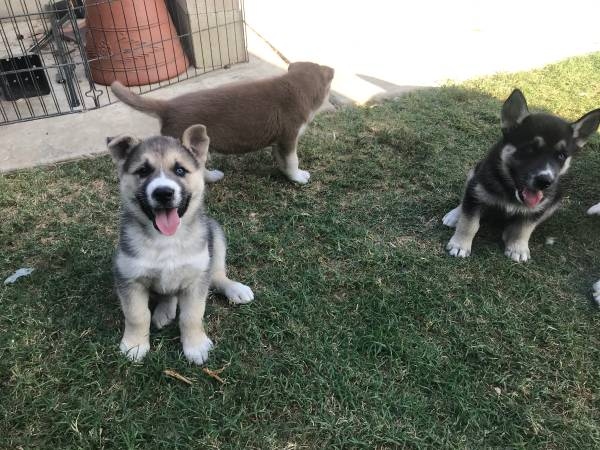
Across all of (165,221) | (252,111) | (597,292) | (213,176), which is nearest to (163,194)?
(165,221)

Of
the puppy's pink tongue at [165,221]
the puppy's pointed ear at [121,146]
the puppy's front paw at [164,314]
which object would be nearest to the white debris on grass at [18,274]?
the puppy's front paw at [164,314]

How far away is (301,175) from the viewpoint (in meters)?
4.83

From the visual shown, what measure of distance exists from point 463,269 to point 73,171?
3785 millimetres

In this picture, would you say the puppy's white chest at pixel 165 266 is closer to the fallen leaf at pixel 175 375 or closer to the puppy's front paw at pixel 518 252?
the fallen leaf at pixel 175 375

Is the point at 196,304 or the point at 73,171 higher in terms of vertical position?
the point at 196,304

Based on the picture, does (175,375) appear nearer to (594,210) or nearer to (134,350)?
(134,350)

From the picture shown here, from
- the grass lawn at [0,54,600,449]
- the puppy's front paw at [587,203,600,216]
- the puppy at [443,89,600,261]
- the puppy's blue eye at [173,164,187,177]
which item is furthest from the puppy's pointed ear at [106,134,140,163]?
the puppy's front paw at [587,203,600,216]

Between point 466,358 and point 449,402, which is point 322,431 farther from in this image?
point 466,358

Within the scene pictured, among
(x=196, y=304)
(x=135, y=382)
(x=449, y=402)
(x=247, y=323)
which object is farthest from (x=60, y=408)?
(x=449, y=402)

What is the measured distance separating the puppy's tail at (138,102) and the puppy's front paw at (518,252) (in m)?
3.09

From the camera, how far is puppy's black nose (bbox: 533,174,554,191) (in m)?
3.42

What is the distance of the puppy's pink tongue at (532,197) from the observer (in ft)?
11.8

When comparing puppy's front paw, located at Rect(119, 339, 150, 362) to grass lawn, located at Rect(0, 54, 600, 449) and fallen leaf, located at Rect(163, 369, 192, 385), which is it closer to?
grass lawn, located at Rect(0, 54, 600, 449)

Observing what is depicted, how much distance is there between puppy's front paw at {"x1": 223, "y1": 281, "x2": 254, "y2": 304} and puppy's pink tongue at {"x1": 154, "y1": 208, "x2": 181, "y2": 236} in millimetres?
838
